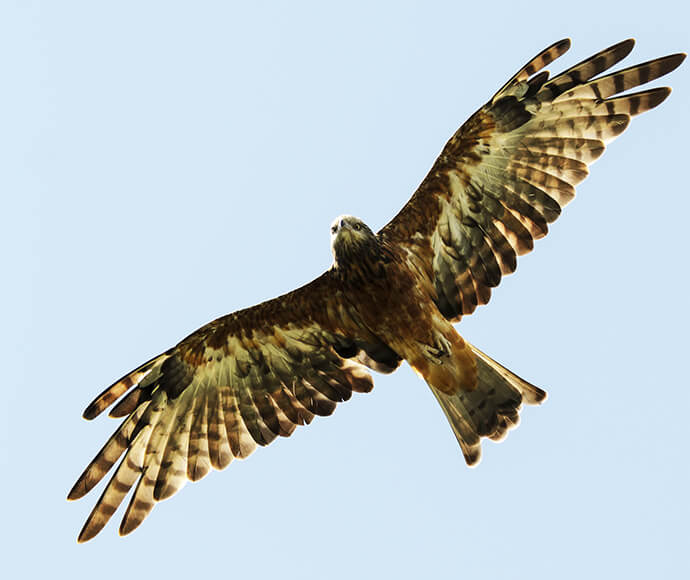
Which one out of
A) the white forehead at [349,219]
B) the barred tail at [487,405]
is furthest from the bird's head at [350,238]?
the barred tail at [487,405]

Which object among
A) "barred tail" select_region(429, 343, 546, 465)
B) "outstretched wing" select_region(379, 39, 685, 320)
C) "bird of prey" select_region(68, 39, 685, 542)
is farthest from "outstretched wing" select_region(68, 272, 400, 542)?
"outstretched wing" select_region(379, 39, 685, 320)

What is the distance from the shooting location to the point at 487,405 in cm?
1113

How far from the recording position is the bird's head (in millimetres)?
10633

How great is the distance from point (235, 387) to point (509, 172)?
12.0 ft

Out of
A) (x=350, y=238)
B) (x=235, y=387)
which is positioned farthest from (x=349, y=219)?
(x=235, y=387)

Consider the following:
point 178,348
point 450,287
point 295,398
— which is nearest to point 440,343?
point 450,287

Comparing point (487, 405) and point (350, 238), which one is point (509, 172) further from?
point (487, 405)

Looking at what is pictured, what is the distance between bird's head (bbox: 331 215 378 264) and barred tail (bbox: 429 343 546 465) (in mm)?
1674

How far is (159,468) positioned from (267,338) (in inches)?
69.4

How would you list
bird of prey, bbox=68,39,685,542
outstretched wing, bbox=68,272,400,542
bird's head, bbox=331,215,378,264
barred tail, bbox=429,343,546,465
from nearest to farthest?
bird's head, bbox=331,215,378,264, bird of prey, bbox=68,39,685,542, barred tail, bbox=429,343,546,465, outstretched wing, bbox=68,272,400,542

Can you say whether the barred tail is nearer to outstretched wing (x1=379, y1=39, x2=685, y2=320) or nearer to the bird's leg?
the bird's leg

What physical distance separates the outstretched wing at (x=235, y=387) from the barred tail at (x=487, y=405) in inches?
33.5

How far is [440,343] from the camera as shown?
1084 centimetres

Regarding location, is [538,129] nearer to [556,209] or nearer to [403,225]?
[556,209]
